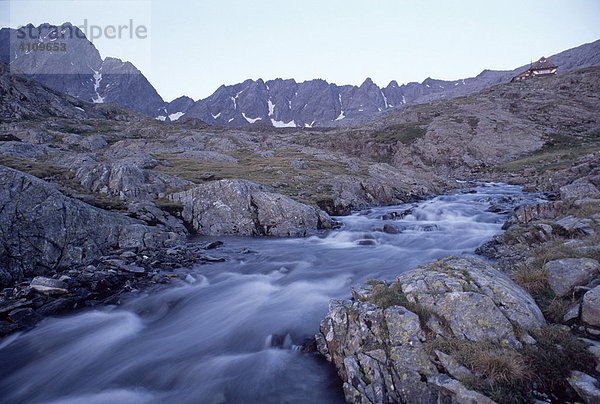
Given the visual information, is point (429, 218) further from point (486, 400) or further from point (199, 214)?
point (486, 400)

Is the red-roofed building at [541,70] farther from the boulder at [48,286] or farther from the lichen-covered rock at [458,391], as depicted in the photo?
the boulder at [48,286]

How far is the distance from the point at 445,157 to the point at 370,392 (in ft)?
257

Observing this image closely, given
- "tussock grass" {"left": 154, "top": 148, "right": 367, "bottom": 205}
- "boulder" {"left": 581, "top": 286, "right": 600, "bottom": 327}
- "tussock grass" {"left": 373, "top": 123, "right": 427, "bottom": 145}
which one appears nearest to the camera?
"boulder" {"left": 581, "top": 286, "right": 600, "bottom": 327}

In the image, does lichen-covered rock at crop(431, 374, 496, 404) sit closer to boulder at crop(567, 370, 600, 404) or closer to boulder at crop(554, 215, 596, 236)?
boulder at crop(567, 370, 600, 404)

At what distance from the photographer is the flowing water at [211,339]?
25.3ft

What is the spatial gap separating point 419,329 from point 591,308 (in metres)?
3.67

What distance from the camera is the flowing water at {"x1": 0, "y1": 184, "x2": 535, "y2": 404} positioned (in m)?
7.71

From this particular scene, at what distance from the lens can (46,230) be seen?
48.2ft

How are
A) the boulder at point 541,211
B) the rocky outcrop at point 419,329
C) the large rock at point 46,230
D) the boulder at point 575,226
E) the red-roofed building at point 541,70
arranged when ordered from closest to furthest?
the rocky outcrop at point 419,329
the boulder at point 575,226
the large rock at point 46,230
the boulder at point 541,211
the red-roofed building at point 541,70

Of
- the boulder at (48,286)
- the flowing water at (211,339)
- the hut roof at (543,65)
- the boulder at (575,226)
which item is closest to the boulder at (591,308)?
the boulder at (575,226)

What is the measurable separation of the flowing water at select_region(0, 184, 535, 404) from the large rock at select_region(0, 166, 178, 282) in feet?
16.7

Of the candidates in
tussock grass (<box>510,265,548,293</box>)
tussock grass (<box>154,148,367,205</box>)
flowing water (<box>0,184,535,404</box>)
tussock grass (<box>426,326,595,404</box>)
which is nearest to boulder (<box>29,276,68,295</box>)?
flowing water (<box>0,184,535,404</box>)

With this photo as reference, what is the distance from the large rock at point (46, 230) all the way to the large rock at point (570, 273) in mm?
19997

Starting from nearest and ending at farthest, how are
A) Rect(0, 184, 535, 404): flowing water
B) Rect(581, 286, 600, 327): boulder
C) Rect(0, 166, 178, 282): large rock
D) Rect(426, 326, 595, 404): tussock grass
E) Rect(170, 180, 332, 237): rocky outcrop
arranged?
1. Rect(426, 326, 595, 404): tussock grass
2. Rect(581, 286, 600, 327): boulder
3. Rect(0, 184, 535, 404): flowing water
4. Rect(0, 166, 178, 282): large rock
5. Rect(170, 180, 332, 237): rocky outcrop
